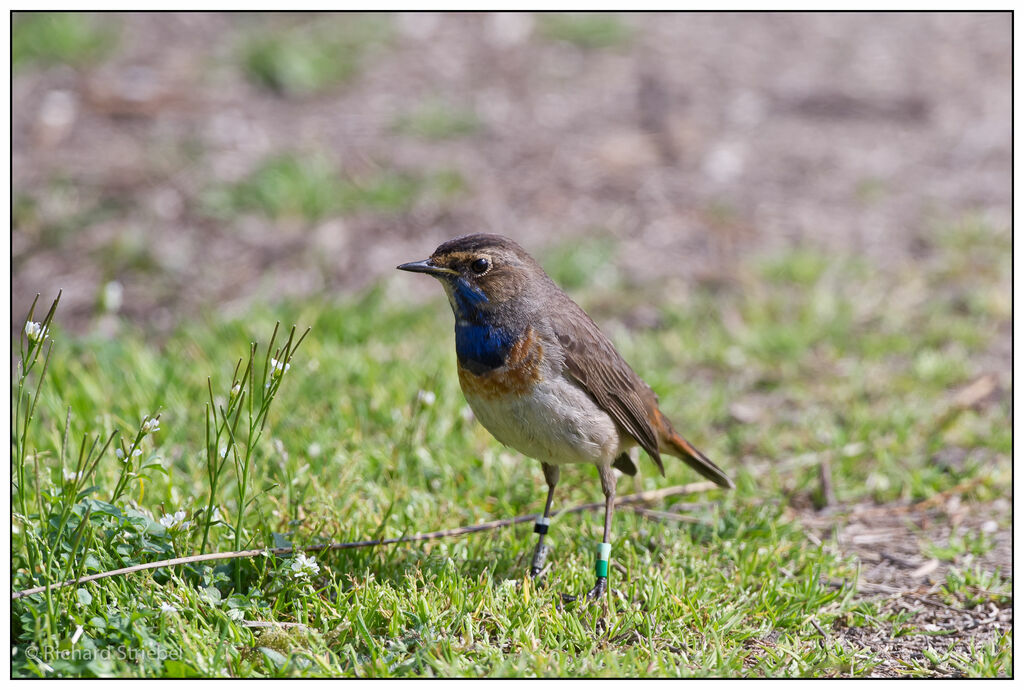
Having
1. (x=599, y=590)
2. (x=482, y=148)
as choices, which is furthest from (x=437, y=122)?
(x=599, y=590)

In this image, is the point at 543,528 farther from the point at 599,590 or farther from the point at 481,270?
the point at 481,270

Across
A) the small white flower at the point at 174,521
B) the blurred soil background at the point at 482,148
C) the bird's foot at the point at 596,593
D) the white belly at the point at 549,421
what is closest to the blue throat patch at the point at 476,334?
the white belly at the point at 549,421

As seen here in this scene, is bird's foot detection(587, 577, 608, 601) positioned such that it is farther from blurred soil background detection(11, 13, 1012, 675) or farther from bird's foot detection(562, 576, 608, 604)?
blurred soil background detection(11, 13, 1012, 675)

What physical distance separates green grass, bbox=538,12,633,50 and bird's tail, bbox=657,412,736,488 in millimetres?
6853

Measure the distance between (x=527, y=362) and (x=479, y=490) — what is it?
44.2 inches

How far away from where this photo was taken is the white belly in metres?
4.38

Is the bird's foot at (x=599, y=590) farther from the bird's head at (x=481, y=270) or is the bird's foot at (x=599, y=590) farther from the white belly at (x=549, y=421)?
the bird's head at (x=481, y=270)

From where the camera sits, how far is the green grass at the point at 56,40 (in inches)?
392

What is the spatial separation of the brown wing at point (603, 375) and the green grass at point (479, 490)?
52 cm

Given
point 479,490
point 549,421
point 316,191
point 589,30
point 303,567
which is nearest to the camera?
point 303,567

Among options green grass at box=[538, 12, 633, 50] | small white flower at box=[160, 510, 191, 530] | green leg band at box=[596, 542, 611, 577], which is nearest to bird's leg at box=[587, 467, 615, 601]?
green leg band at box=[596, 542, 611, 577]

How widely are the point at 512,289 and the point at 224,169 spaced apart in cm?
525

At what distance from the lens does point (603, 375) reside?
464cm
